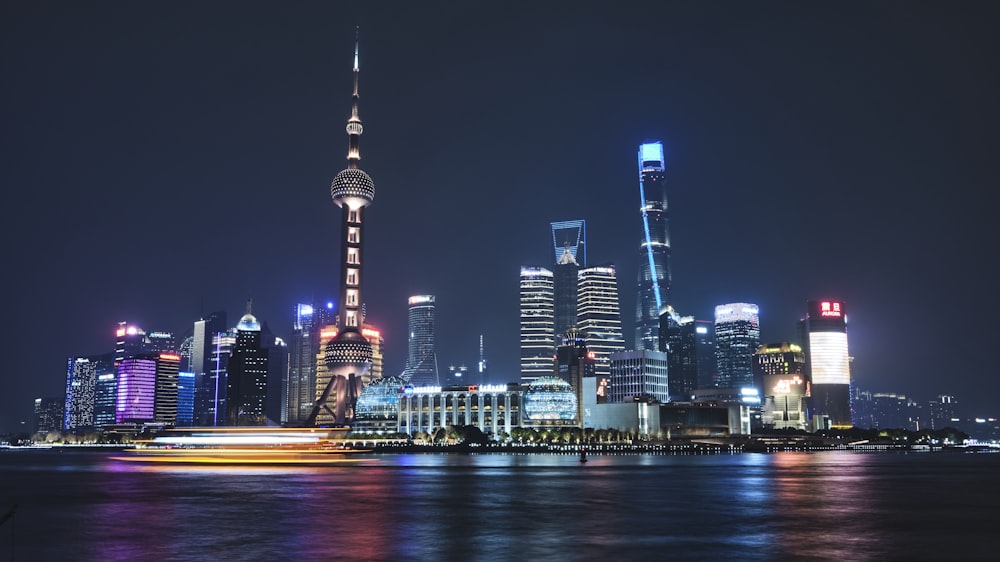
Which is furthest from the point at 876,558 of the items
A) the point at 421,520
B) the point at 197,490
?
the point at 197,490

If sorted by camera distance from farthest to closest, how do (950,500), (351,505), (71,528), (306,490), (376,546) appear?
1. (306,490)
2. (950,500)
3. (351,505)
4. (71,528)
5. (376,546)

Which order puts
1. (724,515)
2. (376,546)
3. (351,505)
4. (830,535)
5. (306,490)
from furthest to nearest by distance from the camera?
1. (306,490)
2. (351,505)
3. (724,515)
4. (830,535)
5. (376,546)

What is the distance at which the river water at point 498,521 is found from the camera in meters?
37.1

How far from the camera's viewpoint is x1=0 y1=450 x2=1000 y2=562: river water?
37.1m

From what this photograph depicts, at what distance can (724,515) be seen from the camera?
5294cm

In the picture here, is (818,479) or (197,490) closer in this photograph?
(197,490)

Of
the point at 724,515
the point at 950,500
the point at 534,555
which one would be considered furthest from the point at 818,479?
the point at 534,555

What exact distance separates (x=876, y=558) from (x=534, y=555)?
48.0ft

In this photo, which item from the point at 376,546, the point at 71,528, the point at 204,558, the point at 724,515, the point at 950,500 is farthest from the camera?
the point at 950,500

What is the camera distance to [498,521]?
4941cm

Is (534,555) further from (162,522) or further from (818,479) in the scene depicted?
(818,479)

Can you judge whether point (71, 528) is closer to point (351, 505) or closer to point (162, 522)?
point (162, 522)

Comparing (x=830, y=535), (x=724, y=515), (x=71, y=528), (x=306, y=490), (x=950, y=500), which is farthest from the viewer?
(x=306, y=490)

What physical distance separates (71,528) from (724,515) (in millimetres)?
38884
